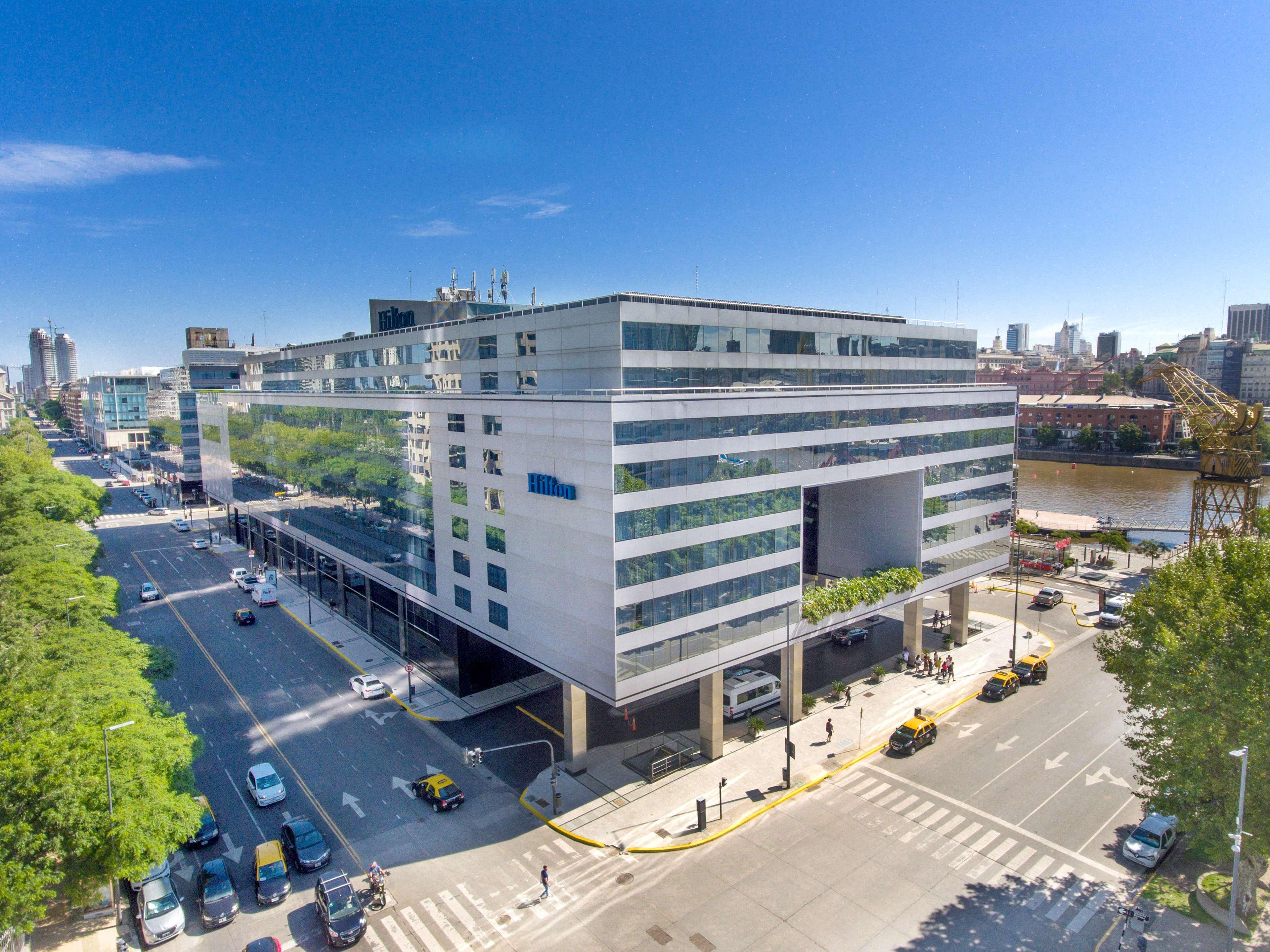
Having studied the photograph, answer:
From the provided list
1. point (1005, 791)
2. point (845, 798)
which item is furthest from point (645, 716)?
point (1005, 791)

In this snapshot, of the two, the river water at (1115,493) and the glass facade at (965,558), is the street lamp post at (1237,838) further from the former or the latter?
the river water at (1115,493)

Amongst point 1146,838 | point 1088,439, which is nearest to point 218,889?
point 1146,838

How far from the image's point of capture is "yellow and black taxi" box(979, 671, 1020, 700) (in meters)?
45.0

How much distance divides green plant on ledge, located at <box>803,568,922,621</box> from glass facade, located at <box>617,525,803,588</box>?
13.4 feet

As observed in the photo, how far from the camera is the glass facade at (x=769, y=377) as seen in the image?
121 feet

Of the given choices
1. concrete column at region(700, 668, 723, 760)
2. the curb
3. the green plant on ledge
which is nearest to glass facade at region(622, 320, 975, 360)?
the green plant on ledge

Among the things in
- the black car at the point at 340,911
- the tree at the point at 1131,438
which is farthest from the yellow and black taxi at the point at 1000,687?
the tree at the point at 1131,438

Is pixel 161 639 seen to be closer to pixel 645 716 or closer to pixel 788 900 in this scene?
pixel 645 716

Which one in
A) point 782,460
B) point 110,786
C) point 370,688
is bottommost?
point 370,688

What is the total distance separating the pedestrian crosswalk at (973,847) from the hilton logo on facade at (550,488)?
1876 centimetres

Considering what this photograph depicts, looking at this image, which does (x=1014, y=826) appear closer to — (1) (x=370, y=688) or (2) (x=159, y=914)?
(2) (x=159, y=914)

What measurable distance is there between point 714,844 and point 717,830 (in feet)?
2.78

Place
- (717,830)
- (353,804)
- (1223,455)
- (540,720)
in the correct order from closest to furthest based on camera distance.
A: (717,830) < (353,804) < (540,720) < (1223,455)

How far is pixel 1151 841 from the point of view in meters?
29.3
